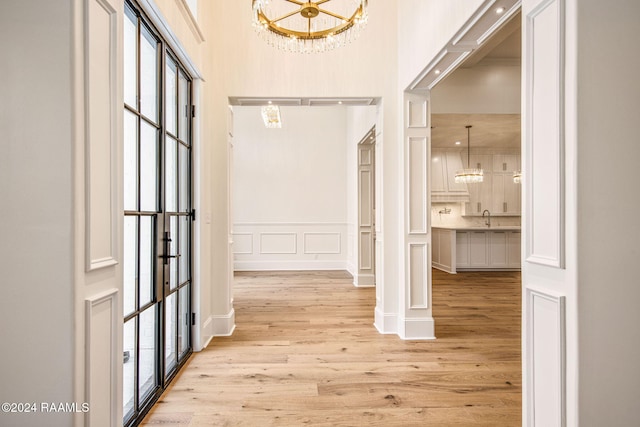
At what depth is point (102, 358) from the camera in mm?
1628

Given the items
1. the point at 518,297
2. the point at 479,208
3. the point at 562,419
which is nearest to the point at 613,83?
the point at 562,419

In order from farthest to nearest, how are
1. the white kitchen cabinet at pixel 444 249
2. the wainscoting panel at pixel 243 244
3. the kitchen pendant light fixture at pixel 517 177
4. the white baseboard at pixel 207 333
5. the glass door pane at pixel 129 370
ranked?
1. the kitchen pendant light fixture at pixel 517 177
2. the wainscoting panel at pixel 243 244
3. the white kitchen cabinet at pixel 444 249
4. the white baseboard at pixel 207 333
5. the glass door pane at pixel 129 370

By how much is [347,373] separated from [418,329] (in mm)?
1159

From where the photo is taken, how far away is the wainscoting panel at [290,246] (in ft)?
27.1

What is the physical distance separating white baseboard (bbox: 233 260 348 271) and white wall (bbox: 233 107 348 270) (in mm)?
21

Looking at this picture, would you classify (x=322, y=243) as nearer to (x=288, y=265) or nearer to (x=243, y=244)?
(x=288, y=265)

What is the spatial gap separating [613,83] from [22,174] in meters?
2.23

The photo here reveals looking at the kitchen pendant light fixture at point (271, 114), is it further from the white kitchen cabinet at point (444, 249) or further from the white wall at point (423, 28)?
the white kitchen cabinet at point (444, 249)

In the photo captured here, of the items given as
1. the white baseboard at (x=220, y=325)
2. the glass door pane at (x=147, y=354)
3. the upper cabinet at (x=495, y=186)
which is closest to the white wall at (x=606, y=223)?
the glass door pane at (x=147, y=354)

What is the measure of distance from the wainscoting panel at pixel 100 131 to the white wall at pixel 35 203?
9 cm

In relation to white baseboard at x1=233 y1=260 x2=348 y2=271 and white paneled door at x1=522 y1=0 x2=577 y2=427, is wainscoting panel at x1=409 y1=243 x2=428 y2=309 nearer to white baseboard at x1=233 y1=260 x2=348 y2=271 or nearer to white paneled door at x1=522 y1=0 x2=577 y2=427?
white paneled door at x1=522 y1=0 x2=577 y2=427

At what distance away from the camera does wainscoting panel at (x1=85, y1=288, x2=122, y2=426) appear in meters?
1.51

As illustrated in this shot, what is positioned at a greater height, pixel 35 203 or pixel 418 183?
pixel 418 183

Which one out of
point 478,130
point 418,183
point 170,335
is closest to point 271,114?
point 418,183
